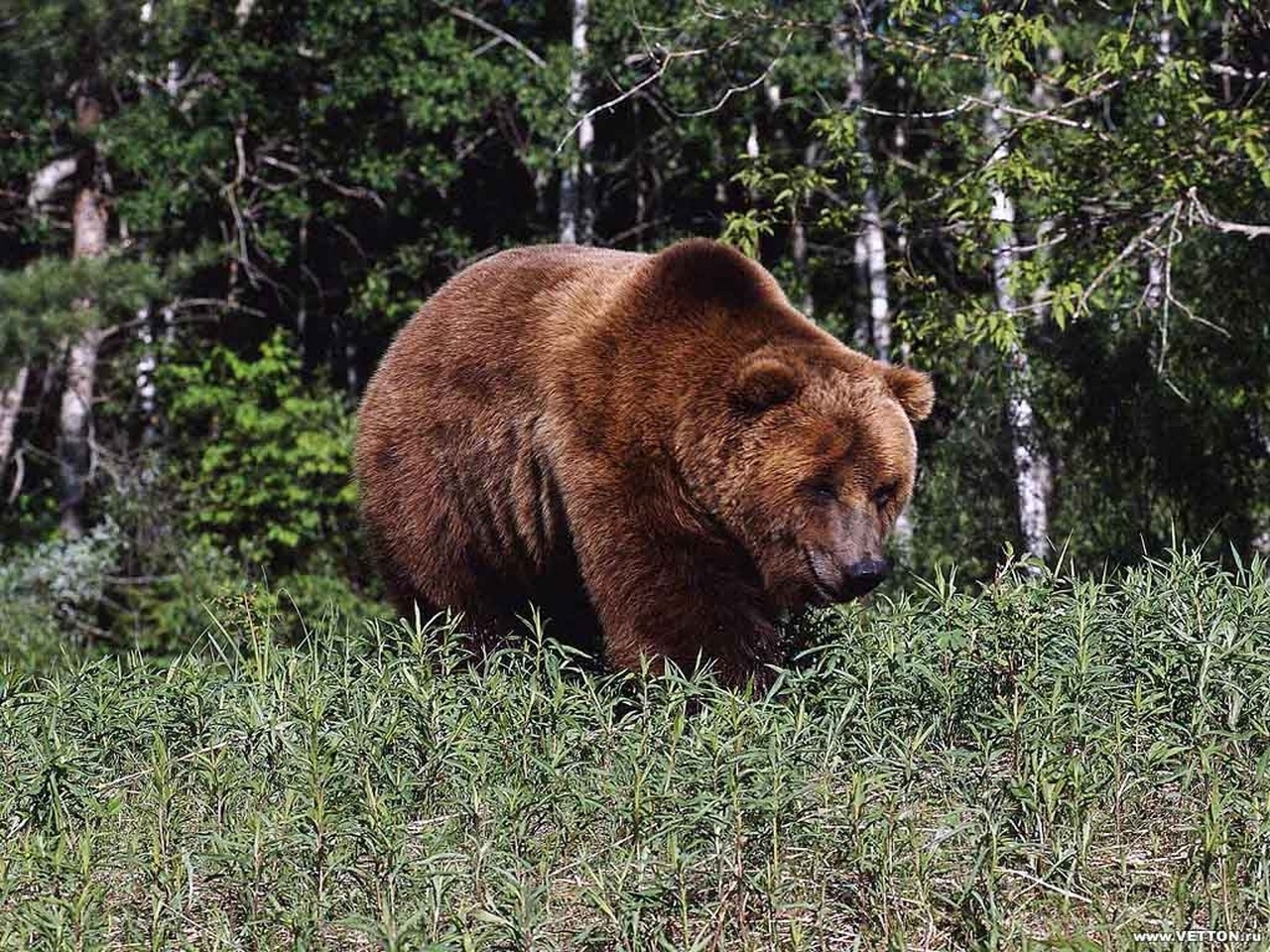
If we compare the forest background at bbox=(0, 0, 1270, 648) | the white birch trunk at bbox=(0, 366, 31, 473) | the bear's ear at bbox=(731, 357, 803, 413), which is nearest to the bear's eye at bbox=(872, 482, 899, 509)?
the bear's ear at bbox=(731, 357, 803, 413)

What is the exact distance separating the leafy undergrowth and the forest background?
605 centimetres

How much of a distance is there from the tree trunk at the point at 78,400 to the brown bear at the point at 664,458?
12.2m

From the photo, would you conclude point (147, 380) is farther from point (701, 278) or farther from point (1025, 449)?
point (701, 278)

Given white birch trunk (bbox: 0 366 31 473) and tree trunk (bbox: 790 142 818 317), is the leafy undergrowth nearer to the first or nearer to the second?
tree trunk (bbox: 790 142 818 317)

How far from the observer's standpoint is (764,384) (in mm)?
5211

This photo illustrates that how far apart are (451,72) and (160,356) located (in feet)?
15.0

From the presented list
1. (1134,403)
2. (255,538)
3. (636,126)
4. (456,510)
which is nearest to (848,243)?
(636,126)

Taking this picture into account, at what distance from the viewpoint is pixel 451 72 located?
689 inches

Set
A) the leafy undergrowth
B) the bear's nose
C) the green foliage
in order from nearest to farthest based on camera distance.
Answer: the leafy undergrowth < the bear's nose < the green foliage

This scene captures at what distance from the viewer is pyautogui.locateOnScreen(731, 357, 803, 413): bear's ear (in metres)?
5.20

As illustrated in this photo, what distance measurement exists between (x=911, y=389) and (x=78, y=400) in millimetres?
13525

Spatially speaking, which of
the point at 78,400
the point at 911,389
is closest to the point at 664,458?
the point at 911,389

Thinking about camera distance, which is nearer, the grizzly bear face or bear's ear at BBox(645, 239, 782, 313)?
the grizzly bear face

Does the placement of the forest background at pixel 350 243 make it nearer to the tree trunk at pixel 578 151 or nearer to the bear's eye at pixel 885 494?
the tree trunk at pixel 578 151
